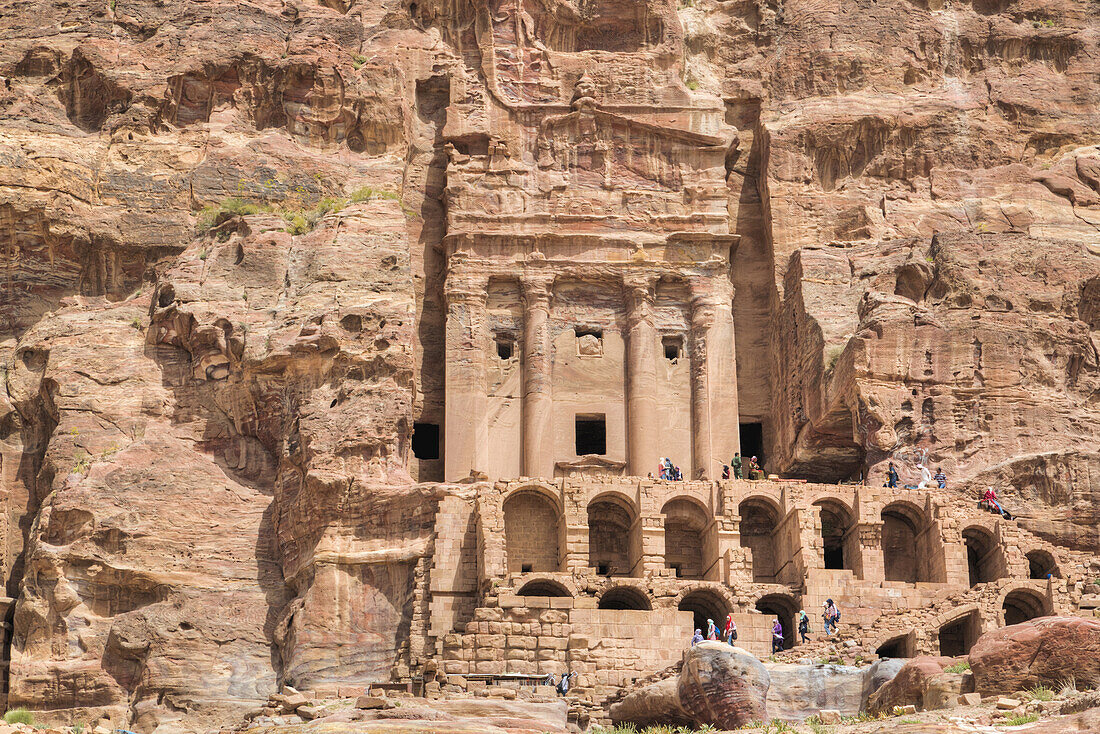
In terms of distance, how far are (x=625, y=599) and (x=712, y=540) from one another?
11.6 feet

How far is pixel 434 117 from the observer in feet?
254

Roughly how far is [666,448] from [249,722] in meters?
23.4

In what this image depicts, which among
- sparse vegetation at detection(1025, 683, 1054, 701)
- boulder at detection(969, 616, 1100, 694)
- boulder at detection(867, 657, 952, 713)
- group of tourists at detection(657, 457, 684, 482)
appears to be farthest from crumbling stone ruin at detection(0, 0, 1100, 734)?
sparse vegetation at detection(1025, 683, 1054, 701)

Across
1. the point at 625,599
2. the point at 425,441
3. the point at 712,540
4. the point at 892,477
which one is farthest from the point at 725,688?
the point at 425,441

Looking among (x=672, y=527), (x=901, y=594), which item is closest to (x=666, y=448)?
(x=672, y=527)

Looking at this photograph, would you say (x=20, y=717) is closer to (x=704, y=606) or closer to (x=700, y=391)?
(x=704, y=606)

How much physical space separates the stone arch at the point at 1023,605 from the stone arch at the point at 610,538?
11415 mm

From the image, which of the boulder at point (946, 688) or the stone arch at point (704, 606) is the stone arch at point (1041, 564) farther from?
the boulder at point (946, 688)

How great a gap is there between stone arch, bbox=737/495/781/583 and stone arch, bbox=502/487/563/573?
6004 mm

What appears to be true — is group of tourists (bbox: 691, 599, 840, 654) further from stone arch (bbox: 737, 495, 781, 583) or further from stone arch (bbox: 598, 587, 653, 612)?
stone arch (bbox: 737, 495, 781, 583)

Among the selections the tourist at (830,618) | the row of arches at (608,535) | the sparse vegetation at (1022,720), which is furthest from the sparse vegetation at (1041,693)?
the row of arches at (608,535)

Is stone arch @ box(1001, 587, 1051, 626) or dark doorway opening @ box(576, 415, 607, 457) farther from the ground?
dark doorway opening @ box(576, 415, 607, 457)

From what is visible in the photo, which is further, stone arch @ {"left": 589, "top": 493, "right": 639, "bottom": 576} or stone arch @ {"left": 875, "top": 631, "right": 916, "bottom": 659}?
stone arch @ {"left": 589, "top": 493, "right": 639, "bottom": 576}

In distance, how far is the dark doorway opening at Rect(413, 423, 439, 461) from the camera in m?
73.2
